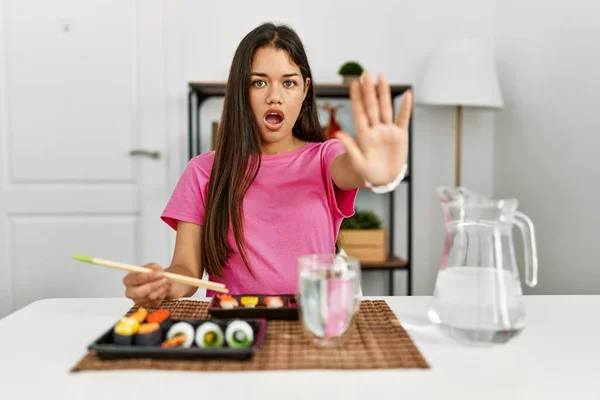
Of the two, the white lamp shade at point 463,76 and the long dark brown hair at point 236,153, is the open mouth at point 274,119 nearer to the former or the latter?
the long dark brown hair at point 236,153

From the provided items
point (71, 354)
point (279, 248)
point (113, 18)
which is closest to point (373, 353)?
point (71, 354)

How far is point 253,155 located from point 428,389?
77 centimetres

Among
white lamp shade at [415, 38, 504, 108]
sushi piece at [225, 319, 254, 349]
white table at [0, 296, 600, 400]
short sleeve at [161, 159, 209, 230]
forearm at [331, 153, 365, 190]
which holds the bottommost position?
white table at [0, 296, 600, 400]

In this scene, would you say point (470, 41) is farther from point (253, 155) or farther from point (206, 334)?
point (206, 334)

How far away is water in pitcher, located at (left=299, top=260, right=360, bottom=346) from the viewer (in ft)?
2.46

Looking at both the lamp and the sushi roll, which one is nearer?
the sushi roll

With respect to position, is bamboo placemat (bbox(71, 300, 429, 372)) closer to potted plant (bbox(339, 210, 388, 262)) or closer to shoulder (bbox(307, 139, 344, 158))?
shoulder (bbox(307, 139, 344, 158))

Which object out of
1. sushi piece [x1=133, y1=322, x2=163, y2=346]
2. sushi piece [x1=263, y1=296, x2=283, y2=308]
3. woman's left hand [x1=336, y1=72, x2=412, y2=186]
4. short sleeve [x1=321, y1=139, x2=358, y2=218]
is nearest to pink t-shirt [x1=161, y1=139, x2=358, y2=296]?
short sleeve [x1=321, y1=139, x2=358, y2=218]

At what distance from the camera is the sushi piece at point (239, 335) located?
0.75 m

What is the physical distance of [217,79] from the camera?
283cm

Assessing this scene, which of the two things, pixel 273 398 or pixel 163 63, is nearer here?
pixel 273 398

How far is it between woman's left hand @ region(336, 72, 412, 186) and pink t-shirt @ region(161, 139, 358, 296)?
443 millimetres

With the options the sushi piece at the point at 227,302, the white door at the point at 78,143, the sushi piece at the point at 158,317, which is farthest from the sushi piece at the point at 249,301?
the white door at the point at 78,143

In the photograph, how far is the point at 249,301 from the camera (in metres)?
0.95
